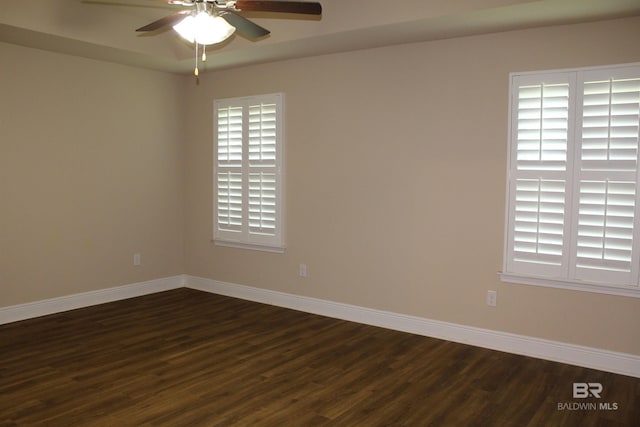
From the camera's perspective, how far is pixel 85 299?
5.23 metres

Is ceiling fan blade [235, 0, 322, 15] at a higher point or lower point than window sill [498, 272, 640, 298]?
higher

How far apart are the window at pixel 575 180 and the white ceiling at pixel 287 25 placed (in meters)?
0.50

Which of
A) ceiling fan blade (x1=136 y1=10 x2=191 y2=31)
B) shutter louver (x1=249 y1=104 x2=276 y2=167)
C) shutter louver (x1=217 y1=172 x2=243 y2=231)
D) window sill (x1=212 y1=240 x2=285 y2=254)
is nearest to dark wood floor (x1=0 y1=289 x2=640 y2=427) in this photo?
window sill (x1=212 y1=240 x2=285 y2=254)

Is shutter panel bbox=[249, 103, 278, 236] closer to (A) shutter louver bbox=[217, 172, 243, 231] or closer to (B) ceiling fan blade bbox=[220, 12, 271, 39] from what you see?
(A) shutter louver bbox=[217, 172, 243, 231]

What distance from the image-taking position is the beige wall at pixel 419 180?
3.78 m

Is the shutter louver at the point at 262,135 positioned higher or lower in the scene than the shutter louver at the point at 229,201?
higher

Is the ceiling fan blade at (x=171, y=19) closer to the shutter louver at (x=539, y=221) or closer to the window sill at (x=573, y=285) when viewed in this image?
the shutter louver at (x=539, y=221)

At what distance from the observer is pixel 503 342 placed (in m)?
4.04

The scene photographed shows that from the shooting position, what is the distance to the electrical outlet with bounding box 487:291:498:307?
4.08 m

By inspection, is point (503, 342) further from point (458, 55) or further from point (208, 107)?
point (208, 107)

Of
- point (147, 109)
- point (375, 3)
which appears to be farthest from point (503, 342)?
point (147, 109)

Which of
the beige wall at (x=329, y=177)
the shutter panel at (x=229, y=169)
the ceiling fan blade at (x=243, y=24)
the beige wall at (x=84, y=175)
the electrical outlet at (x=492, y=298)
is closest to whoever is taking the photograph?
the ceiling fan blade at (x=243, y=24)

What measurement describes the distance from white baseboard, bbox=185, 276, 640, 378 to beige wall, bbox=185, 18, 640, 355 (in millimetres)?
66

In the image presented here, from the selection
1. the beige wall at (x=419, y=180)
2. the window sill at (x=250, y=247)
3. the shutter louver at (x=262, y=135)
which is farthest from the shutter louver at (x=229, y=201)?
the beige wall at (x=419, y=180)
